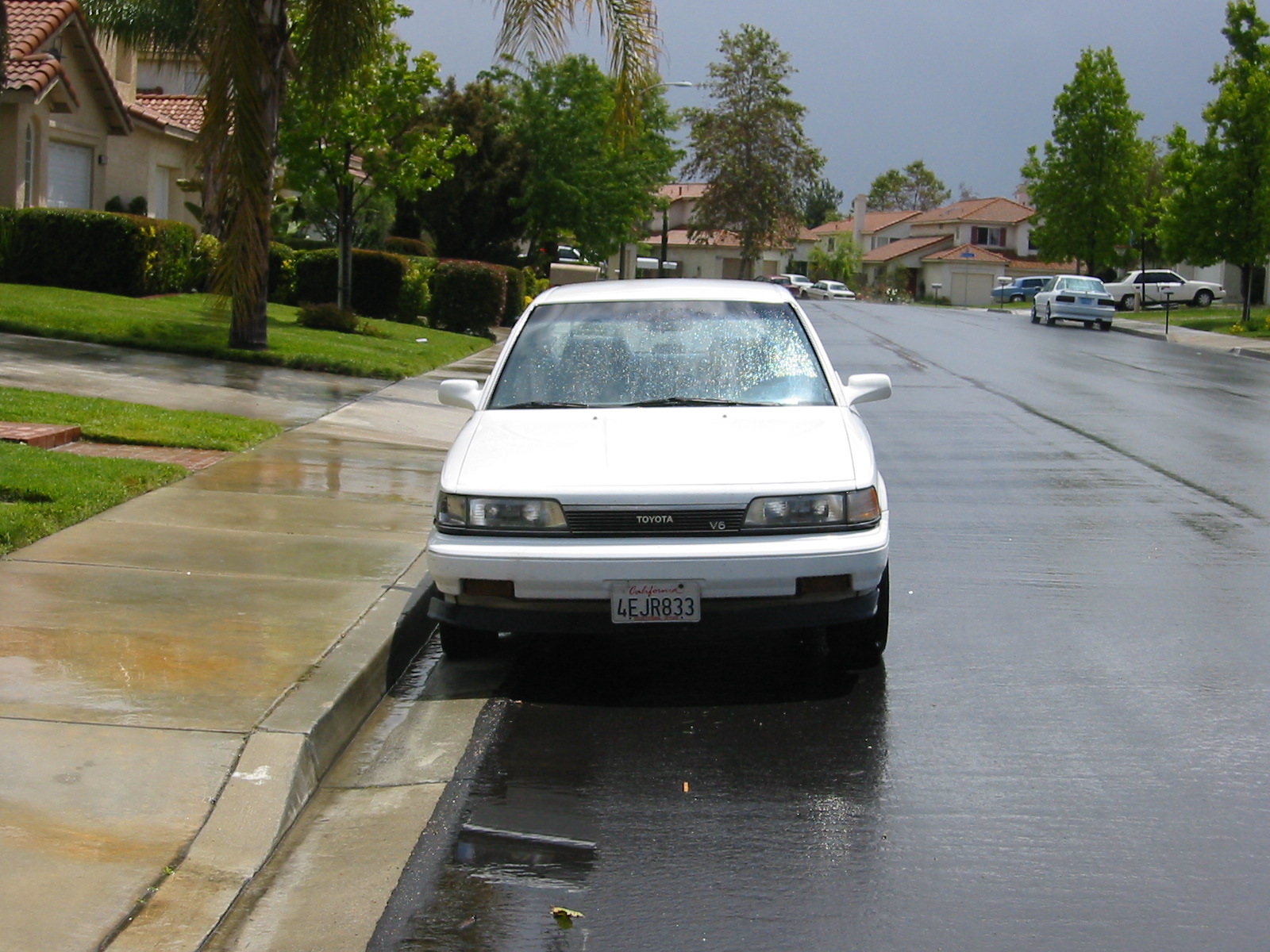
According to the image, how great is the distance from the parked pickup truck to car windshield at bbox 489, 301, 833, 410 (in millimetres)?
53608

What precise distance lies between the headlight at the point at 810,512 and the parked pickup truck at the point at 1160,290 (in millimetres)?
55020

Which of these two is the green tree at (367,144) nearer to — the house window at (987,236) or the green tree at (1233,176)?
the green tree at (1233,176)

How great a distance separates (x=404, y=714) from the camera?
6.07 m

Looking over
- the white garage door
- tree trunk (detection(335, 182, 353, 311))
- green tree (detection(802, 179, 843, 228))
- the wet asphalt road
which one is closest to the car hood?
the wet asphalt road

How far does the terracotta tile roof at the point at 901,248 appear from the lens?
10288 cm

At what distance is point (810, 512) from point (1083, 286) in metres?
42.8

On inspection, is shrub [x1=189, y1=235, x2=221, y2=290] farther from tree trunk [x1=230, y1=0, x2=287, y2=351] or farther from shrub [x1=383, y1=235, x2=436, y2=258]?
shrub [x1=383, y1=235, x2=436, y2=258]

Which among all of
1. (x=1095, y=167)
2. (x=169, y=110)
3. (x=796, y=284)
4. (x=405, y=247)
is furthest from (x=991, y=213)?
(x=169, y=110)

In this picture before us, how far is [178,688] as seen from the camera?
563 cm

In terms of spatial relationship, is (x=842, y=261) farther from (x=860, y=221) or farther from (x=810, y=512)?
(x=810, y=512)

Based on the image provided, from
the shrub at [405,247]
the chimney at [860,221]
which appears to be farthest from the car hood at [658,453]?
the chimney at [860,221]

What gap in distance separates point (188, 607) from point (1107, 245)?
64.2 metres

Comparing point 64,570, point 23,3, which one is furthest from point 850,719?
point 23,3

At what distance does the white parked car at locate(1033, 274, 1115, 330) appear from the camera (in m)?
45.3
